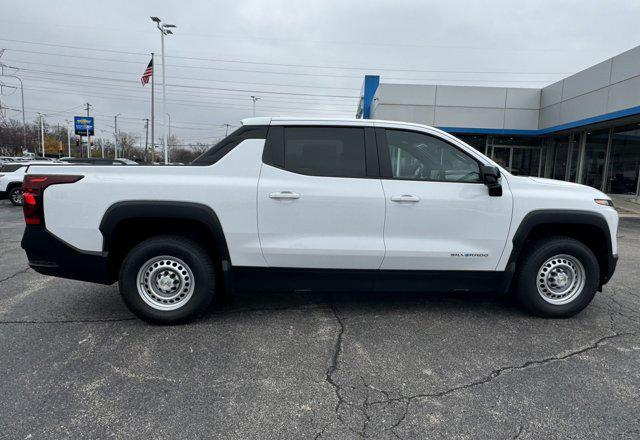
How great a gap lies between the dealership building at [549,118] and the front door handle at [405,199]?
15.1 meters

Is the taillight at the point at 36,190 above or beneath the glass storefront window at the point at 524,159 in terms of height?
beneath

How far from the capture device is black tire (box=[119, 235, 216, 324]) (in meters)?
3.72

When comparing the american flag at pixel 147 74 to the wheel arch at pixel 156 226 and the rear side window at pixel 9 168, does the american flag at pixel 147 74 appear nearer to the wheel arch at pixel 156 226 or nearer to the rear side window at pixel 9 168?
the rear side window at pixel 9 168

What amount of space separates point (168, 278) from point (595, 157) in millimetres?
21245

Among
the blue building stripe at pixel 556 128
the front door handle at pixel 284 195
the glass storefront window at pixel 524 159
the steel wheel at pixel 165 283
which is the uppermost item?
the blue building stripe at pixel 556 128

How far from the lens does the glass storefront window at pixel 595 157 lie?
1888cm

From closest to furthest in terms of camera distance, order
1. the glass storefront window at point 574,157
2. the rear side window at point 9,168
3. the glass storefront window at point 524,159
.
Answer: the rear side window at point 9,168, the glass storefront window at point 574,157, the glass storefront window at point 524,159

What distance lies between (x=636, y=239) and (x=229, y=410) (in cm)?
1051

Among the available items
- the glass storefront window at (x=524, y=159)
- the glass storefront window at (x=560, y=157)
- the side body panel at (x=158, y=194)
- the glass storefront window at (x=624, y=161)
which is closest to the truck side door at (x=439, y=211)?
the side body panel at (x=158, y=194)

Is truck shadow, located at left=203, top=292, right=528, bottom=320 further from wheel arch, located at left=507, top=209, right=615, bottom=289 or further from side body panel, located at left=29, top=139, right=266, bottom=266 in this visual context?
side body panel, located at left=29, top=139, right=266, bottom=266

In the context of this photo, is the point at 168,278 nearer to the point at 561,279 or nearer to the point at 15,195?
the point at 561,279

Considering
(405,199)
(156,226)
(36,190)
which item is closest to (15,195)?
(36,190)

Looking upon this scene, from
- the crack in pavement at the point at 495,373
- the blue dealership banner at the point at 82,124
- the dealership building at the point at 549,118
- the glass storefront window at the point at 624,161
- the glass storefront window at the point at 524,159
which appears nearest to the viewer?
the crack in pavement at the point at 495,373

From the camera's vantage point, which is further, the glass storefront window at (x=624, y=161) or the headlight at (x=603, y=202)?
the glass storefront window at (x=624, y=161)
